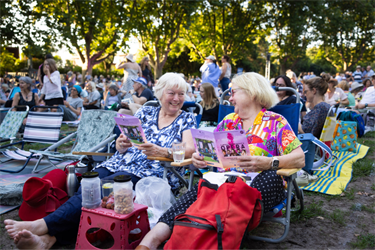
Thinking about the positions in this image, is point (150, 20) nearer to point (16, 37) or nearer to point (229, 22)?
point (229, 22)

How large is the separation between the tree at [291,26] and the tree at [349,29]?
1.02 m

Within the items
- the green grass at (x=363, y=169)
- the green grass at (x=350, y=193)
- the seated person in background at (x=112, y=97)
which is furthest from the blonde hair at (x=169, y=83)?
the seated person in background at (x=112, y=97)

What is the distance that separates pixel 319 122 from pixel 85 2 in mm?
15983

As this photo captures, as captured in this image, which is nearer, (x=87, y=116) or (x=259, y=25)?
(x=87, y=116)

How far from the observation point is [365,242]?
Answer: 2.59m

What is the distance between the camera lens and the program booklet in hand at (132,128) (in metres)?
2.61

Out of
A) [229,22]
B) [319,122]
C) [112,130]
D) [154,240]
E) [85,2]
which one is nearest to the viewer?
[154,240]

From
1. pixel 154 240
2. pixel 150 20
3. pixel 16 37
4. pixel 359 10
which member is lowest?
pixel 154 240

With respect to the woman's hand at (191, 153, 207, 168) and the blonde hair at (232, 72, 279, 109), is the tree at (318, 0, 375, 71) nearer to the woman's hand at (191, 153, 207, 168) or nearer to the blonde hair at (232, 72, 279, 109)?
the blonde hair at (232, 72, 279, 109)

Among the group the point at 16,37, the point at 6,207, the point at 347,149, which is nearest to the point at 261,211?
the point at 6,207

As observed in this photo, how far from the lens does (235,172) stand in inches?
101

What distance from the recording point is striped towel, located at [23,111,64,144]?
17.2ft

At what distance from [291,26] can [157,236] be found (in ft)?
74.4

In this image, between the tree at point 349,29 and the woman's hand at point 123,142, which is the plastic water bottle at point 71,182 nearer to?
the woman's hand at point 123,142
